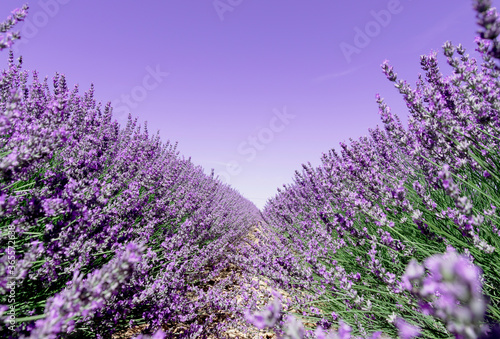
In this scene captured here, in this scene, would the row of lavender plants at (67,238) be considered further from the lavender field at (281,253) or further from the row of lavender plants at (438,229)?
the row of lavender plants at (438,229)

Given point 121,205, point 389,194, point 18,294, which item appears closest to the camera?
point 18,294

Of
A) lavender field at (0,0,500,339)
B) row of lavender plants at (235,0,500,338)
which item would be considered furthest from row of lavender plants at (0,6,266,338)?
row of lavender plants at (235,0,500,338)

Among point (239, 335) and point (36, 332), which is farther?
point (239, 335)

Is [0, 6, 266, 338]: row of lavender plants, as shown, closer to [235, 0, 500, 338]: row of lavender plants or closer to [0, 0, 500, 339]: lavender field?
[0, 0, 500, 339]: lavender field

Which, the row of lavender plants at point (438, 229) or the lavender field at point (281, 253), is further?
the lavender field at point (281, 253)

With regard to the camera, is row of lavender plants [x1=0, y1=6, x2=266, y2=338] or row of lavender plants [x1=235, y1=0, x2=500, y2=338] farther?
row of lavender plants [x1=0, y1=6, x2=266, y2=338]

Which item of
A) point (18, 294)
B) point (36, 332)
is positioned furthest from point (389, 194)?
point (18, 294)

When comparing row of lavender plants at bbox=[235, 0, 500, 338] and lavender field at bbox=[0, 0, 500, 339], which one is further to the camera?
lavender field at bbox=[0, 0, 500, 339]

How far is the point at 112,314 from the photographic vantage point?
5.51ft

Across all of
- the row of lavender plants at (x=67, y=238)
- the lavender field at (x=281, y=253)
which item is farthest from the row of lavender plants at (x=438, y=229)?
the row of lavender plants at (x=67, y=238)

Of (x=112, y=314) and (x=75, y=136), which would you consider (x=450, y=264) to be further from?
(x=75, y=136)

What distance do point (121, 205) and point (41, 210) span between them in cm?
101

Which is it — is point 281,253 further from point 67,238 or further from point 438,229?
point 67,238

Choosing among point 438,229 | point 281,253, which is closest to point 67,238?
point 281,253
